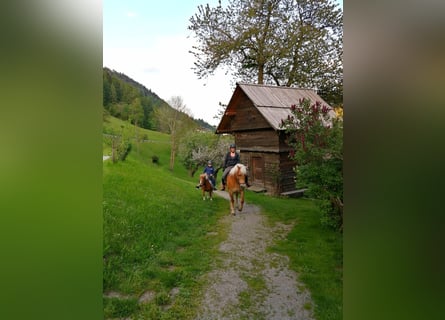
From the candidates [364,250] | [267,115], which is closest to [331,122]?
[267,115]

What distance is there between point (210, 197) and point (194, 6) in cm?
117

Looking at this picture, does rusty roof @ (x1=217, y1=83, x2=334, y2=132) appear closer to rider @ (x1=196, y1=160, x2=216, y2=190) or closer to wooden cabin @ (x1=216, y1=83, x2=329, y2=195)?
wooden cabin @ (x1=216, y1=83, x2=329, y2=195)

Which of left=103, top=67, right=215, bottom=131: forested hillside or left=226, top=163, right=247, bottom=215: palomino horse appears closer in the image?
left=103, top=67, right=215, bottom=131: forested hillside

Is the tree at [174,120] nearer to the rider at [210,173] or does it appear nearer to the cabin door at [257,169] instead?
the rider at [210,173]

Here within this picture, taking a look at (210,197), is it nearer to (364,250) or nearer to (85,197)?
(85,197)

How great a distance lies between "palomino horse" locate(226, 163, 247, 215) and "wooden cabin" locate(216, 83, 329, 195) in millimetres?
62

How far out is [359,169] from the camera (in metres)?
1.12

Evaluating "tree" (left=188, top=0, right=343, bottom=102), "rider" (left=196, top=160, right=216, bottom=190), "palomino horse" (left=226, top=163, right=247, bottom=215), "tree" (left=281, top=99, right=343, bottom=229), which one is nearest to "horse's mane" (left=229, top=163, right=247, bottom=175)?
"palomino horse" (left=226, top=163, right=247, bottom=215)

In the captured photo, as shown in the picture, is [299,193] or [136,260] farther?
[299,193]

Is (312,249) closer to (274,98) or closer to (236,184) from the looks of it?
(236,184)

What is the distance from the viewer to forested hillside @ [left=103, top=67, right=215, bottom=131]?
6.46 ft

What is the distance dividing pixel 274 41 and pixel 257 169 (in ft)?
2.70

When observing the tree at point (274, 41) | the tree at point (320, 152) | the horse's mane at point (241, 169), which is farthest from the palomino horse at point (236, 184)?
the tree at point (274, 41)

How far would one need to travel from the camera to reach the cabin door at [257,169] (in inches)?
83.7
